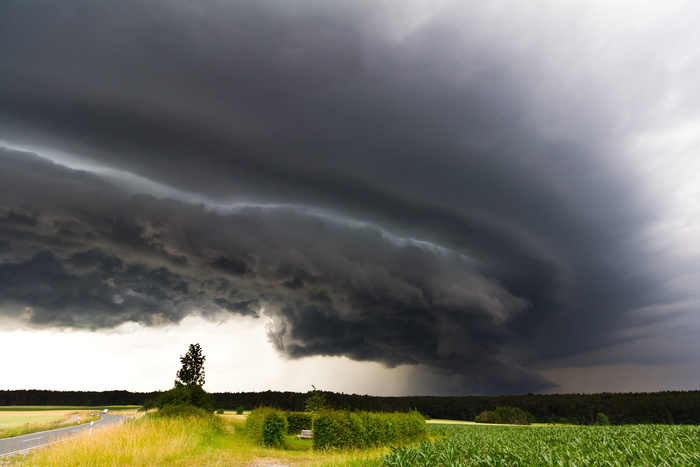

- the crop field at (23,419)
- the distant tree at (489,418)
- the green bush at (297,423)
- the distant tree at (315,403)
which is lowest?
the distant tree at (489,418)

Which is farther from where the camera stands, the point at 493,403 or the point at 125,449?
the point at 493,403

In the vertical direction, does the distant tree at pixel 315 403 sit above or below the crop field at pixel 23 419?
above

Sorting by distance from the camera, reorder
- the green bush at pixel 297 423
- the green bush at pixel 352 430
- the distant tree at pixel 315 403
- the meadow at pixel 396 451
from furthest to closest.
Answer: the green bush at pixel 297 423, the distant tree at pixel 315 403, the green bush at pixel 352 430, the meadow at pixel 396 451

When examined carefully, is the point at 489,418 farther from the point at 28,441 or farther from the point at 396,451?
the point at 396,451

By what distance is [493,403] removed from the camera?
14562 centimetres

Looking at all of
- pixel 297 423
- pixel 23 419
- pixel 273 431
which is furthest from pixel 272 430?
pixel 23 419

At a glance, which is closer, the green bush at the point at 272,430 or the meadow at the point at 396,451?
the meadow at the point at 396,451

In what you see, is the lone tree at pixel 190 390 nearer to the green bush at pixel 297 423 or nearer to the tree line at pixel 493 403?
the green bush at pixel 297 423

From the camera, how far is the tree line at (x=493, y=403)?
11019cm

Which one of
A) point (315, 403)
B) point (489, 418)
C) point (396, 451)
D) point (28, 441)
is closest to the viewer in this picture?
point (396, 451)

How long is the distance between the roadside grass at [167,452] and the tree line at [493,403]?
61.9 metres

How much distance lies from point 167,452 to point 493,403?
15479 centimetres

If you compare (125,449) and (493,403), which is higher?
(125,449)

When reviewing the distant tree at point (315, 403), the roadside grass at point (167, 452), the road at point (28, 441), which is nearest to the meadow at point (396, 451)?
the roadside grass at point (167, 452)
